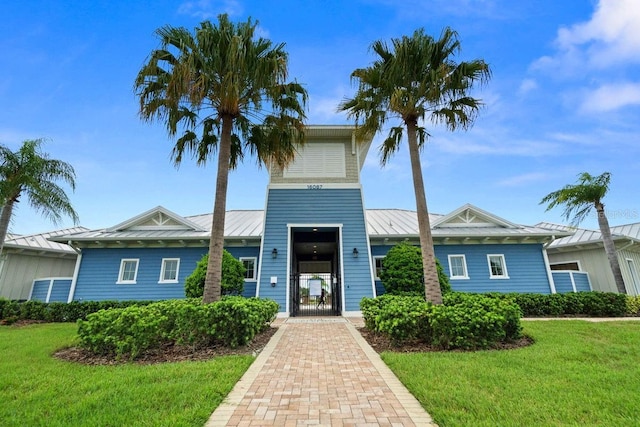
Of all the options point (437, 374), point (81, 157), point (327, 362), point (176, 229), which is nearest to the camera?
point (437, 374)

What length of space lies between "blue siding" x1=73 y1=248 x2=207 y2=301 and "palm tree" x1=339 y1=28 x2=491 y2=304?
10.2 metres

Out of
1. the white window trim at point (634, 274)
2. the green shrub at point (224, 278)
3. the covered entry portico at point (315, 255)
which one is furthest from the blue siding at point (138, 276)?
the white window trim at point (634, 274)

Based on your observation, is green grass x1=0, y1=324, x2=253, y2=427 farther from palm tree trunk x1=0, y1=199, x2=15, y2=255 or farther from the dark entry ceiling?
the dark entry ceiling

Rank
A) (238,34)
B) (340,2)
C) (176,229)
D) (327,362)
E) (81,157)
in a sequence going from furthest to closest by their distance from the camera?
(176,229), (81,157), (340,2), (238,34), (327,362)

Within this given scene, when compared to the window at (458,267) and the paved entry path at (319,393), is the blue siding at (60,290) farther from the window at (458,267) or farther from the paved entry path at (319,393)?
the window at (458,267)

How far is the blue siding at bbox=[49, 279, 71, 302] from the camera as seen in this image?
514 inches

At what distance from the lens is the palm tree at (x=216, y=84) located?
7094 mm

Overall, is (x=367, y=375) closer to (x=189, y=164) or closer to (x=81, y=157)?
(x=189, y=164)

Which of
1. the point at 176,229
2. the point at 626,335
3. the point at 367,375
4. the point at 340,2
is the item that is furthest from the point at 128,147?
the point at 626,335

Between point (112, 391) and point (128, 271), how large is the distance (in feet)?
37.9

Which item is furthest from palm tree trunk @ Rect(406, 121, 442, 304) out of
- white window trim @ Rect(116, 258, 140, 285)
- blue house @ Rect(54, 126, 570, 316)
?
white window trim @ Rect(116, 258, 140, 285)

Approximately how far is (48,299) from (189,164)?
35.7 feet

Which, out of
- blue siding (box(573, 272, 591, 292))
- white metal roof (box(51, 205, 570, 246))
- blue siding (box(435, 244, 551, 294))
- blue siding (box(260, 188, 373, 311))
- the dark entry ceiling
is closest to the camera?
blue siding (box(260, 188, 373, 311))

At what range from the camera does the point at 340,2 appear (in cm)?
993
